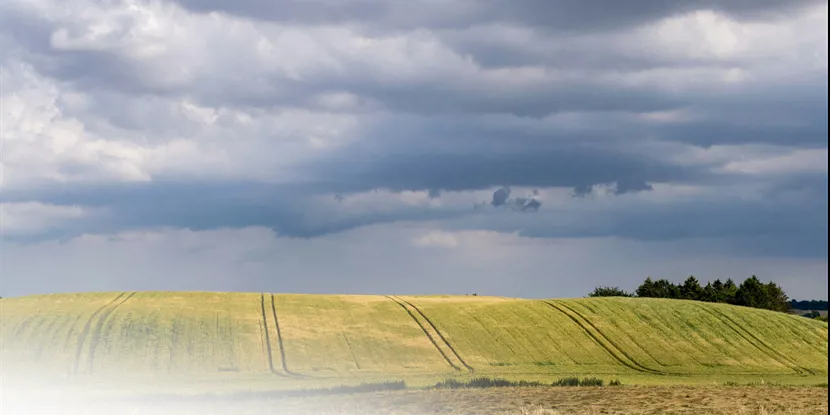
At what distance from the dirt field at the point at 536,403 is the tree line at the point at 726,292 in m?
110

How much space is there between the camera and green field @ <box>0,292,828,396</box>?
257ft

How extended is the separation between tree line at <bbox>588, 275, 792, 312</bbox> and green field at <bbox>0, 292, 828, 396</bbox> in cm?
5263

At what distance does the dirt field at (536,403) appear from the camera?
4359 centimetres

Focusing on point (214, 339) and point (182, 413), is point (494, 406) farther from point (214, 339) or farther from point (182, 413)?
point (214, 339)

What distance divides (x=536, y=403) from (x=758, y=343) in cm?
5741

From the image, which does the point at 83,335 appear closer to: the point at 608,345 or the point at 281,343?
the point at 281,343

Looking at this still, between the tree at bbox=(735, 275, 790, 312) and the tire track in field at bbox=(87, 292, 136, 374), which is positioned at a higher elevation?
the tree at bbox=(735, 275, 790, 312)

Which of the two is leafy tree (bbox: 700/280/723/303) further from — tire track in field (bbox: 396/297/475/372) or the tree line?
tire track in field (bbox: 396/297/475/372)

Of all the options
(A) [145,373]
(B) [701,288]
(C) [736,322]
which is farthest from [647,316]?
(B) [701,288]

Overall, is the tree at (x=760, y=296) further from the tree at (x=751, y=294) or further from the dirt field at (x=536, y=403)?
the dirt field at (x=536, y=403)

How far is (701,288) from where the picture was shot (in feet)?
543

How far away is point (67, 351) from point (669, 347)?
190 feet

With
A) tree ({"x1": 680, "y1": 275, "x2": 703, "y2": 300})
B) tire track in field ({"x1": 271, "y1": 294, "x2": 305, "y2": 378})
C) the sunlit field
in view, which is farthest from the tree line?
tire track in field ({"x1": 271, "y1": 294, "x2": 305, "y2": 378})

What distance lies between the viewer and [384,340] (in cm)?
9100
